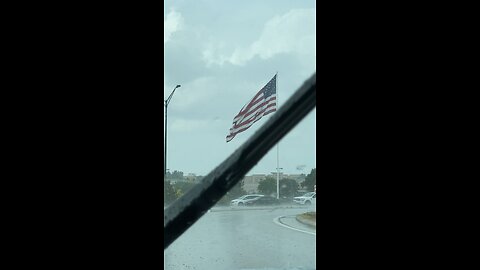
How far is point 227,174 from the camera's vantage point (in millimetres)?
1611

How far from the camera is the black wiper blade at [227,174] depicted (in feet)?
5.18

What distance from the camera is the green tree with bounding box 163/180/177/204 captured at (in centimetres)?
157

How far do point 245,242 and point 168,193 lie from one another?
1.31 ft

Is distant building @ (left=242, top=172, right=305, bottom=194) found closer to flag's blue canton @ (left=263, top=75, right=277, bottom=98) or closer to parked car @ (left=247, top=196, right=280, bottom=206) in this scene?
parked car @ (left=247, top=196, right=280, bottom=206)

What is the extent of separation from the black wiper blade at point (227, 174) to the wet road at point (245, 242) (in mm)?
54

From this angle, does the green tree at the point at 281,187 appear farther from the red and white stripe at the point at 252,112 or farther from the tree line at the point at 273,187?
the red and white stripe at the point at 252,112

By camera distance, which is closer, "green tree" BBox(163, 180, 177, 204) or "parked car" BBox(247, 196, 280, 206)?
"green tree" BBox(163, 180, 177, 204)

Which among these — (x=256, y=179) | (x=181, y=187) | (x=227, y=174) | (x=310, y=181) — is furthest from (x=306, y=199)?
(x=181, y=187)

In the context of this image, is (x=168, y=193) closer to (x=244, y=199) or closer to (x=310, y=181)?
(x=244, y=199)

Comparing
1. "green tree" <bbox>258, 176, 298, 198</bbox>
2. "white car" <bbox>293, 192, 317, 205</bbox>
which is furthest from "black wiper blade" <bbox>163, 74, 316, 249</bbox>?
"white car" <bbox>293, 192, 317, 205</bbox>

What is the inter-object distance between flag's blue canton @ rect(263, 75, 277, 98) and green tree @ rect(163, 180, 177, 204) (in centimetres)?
48
